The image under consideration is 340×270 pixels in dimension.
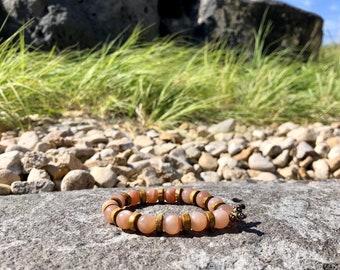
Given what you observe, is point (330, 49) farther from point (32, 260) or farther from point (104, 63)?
point (32, 260)

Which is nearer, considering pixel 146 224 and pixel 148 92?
pixel 146 224

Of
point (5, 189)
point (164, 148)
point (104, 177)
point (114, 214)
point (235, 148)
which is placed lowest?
point (235, 148)

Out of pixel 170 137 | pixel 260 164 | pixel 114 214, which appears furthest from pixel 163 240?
pixel 170 137

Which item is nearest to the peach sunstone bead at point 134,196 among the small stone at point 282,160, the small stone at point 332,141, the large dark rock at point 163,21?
the small stone at point 282,160

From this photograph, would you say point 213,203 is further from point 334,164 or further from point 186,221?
point 334,164

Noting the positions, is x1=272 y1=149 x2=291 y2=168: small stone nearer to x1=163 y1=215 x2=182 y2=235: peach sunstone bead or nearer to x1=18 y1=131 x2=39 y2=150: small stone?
x1=18 y1=131 x2=39 y2=150: small stone

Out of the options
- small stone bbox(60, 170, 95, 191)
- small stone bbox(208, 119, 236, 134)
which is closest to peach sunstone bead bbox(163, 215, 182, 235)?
small stone bbox(60, 170, 95, 191)

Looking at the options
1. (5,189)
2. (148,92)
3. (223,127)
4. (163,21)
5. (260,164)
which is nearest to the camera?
(5,189)
